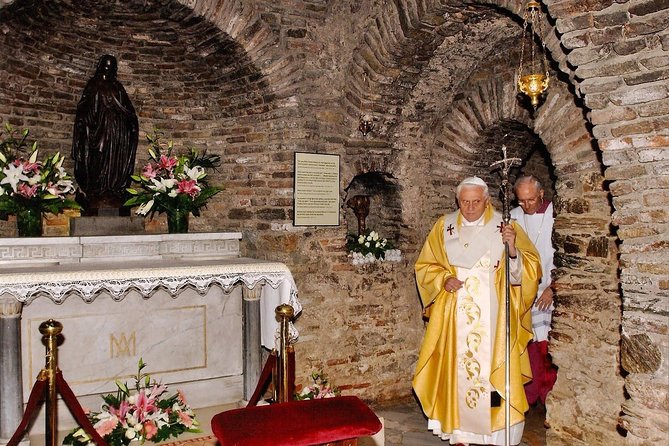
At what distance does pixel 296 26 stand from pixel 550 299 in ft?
12.0

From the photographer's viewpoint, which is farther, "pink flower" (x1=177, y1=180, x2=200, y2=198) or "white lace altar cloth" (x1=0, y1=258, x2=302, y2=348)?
"pink flower" (x1=177, y1=180, x2=200, y2=198)

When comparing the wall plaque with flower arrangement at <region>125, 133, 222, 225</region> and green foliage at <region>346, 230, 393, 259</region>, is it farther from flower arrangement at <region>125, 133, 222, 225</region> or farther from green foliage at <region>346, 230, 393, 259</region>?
flower arrangement at <region>125, 133, 222, 225</region>

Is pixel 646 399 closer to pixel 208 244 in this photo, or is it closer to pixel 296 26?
pixel 208 244

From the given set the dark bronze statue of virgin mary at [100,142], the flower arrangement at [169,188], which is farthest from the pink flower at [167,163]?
the dark bronze statue of virgin mary at [100,142]

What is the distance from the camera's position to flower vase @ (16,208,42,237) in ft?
17.1

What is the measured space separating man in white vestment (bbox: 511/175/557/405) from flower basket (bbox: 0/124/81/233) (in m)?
4.25

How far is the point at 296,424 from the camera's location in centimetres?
324

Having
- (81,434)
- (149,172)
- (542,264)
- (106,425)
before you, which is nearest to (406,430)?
(542,264)

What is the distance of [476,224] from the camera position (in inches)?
200

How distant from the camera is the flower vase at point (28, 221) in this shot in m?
5.21

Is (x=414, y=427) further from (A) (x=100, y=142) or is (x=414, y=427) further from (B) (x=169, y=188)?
(A) (x=100, y=142)

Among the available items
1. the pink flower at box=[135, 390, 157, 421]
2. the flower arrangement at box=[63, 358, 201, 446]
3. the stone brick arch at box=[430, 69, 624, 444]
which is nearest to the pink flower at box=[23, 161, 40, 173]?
the flower arrangement at box=[63, 358, 201, 446]

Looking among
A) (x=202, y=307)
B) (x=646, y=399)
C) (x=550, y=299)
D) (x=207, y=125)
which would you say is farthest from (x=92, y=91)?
(x=646, y=399)

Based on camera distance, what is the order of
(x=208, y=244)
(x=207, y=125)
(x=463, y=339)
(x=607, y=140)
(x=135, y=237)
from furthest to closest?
(x=207, y=125) < (x=208, y=244) < (x=135, y=237) < (x=463, y=339) < (x=607, y=140)
